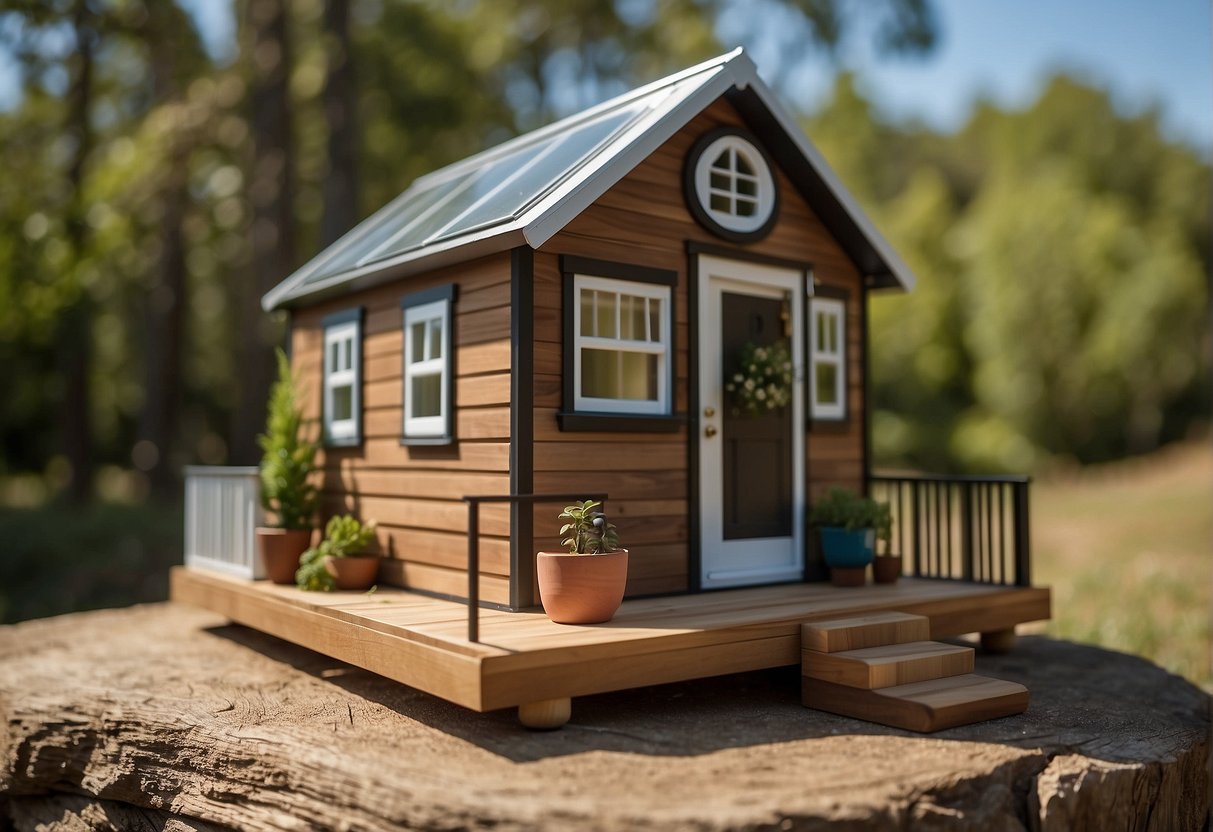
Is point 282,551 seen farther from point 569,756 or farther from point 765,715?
point 765,715

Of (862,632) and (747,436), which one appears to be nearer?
(862,632)

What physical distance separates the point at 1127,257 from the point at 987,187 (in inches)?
311

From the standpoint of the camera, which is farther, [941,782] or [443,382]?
Result: [443,382]

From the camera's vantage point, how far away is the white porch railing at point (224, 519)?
7.95 m

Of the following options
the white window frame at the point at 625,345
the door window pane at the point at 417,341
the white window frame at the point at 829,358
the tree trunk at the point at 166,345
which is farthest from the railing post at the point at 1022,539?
the tree trunk at the point at 166,345

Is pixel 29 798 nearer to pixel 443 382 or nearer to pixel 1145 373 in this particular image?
pixel 443 382

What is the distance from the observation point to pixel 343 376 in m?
8.16

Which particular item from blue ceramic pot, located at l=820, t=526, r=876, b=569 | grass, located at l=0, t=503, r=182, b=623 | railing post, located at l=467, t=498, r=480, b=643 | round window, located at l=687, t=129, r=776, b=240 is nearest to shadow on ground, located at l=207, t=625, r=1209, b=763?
railing post, located at l=467, t=498, r=480, b=643

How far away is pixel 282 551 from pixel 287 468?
640 mm

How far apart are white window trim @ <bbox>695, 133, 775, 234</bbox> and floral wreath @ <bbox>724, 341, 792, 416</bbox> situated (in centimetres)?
88

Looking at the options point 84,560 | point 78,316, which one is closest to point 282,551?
point 84,560

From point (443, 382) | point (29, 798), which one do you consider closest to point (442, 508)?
point (443, 382)

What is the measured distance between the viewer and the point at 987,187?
36.2m

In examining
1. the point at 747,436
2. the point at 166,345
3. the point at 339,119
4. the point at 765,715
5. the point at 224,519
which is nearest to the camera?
the point at 765,715
